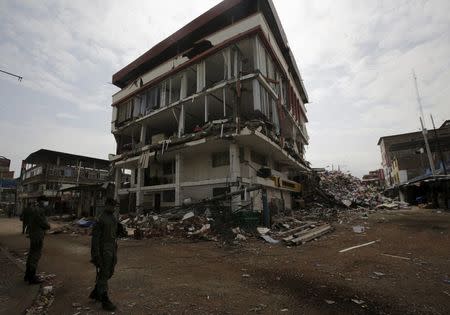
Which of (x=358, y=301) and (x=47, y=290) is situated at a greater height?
(x=47, y=290)

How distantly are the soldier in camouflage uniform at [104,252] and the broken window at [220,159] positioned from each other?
1262cm

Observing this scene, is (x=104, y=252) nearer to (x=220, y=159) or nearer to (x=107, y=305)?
(x=107, y=305)

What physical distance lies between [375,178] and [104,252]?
80376 millimetres

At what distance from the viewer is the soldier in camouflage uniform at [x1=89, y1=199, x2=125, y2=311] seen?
3.71 metres

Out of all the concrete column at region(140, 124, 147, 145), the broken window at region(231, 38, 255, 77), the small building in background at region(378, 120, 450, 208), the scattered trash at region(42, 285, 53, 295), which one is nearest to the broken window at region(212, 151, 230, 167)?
the broken window at region(231, 38, 255, 77)

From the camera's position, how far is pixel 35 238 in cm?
514

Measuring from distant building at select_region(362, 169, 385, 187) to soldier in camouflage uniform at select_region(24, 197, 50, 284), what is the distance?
64.3 m

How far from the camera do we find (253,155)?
55.8 ft

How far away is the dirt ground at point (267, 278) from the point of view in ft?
12.2

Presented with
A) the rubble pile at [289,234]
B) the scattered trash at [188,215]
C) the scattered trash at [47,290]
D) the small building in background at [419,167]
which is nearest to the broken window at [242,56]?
the scattered trash at [188,215]

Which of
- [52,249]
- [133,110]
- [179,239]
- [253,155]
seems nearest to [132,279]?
[179,239]

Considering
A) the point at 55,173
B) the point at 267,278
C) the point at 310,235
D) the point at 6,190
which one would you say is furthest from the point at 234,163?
the point at 6,190

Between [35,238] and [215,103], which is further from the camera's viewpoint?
[215,103]

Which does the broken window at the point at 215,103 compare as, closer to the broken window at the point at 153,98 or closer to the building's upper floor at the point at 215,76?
the building's upper floor at the point at 215,76
